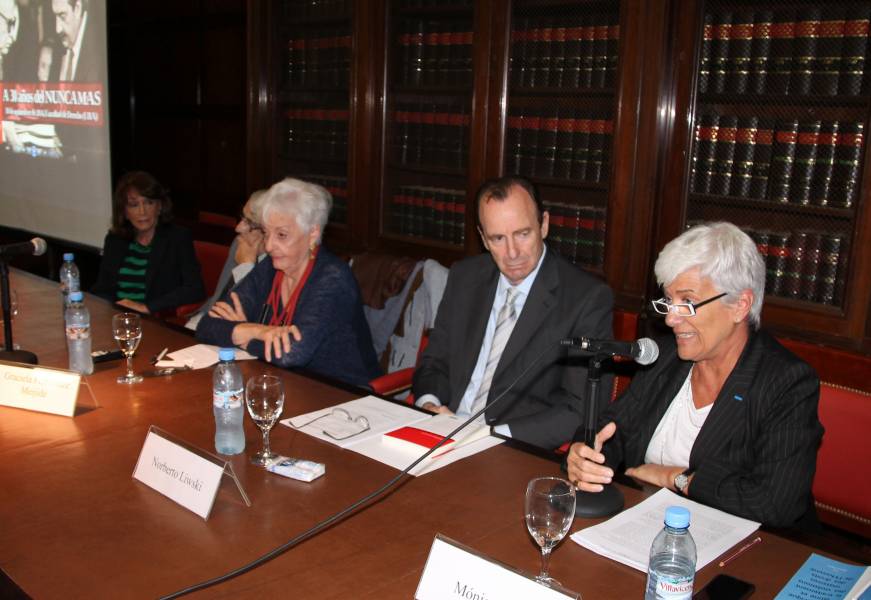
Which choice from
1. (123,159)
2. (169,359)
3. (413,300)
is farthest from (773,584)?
(123,159)

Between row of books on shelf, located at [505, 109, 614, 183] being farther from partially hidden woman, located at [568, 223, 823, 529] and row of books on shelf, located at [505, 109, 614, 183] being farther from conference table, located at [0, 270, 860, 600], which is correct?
conference table, located at [0, 270, 860, 600]

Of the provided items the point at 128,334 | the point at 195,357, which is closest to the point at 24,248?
the point at 128,334

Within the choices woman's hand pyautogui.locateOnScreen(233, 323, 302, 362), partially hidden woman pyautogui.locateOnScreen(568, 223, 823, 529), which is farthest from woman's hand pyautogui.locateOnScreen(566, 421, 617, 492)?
woman's hand pyautogui.locateOnScreen(233, 323, 302, 362)

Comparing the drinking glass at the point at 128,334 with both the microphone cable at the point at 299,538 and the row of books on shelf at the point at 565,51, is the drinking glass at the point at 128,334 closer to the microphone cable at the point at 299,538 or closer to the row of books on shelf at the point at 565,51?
the microphone cable at the point at 299,538

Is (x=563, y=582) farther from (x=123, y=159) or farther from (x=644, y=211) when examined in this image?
(x=123, y=159)

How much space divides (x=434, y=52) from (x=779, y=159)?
5.91ft

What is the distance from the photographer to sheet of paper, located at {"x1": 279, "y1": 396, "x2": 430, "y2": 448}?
2021 millimetres

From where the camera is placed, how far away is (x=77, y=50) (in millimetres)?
6047

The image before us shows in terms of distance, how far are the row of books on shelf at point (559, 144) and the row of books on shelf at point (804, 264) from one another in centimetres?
74

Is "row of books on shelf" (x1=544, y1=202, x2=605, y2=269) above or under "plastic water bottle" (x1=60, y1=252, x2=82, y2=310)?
above

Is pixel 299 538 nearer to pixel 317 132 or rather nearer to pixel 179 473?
pixel 179 473

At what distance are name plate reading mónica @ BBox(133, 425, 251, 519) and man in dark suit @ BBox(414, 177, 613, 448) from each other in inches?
38.9

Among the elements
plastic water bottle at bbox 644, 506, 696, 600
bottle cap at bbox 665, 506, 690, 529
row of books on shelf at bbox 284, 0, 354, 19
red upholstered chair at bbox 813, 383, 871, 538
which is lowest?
red upholstered chair at bbox 813, 383, 871, 538

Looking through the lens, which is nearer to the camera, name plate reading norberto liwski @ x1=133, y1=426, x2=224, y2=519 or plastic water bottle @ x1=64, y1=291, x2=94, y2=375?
name plate reading norberto liwski @ x1=133, y1=426, x2=224, y2=519
